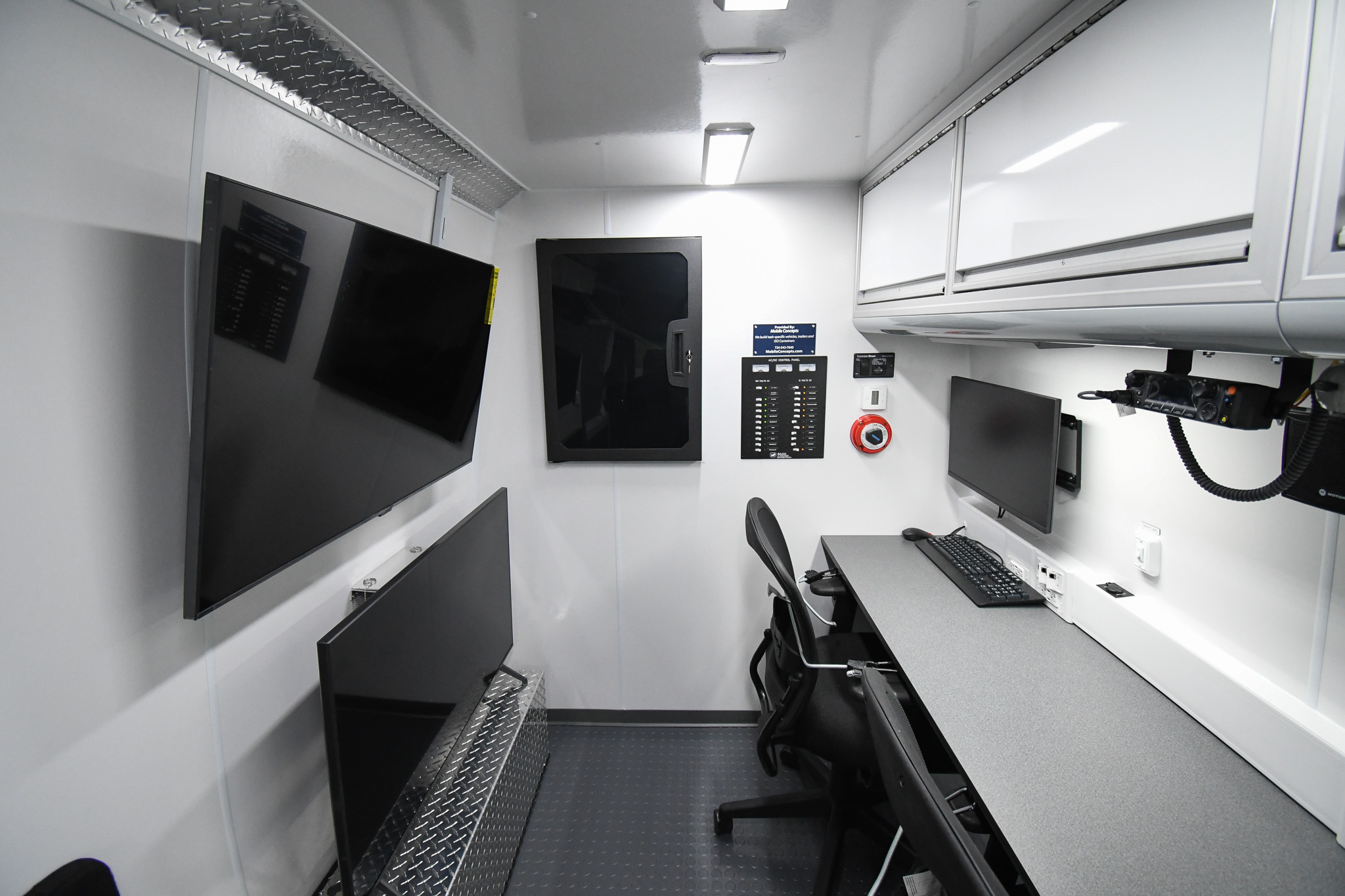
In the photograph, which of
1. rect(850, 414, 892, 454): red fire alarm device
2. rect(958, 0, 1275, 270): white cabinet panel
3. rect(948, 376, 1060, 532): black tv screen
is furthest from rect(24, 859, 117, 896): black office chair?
rect(850, 414, 892, 454): red fire alarm device

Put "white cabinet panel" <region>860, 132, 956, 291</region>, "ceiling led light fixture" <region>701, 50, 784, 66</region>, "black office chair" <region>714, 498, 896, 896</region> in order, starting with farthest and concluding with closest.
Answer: "black office chair" <region>714, 498, 896, 896</region> < "white cabinet panel" <region>860, 132, 956, 291</region> < "ceiling led light fixture" <region>701, 50, 784, 66</region>

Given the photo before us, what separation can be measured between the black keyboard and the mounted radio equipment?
902mm

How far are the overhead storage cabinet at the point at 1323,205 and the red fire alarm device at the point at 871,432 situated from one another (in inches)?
71.6

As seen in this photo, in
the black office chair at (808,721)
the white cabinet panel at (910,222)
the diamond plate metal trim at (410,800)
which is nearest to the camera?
the diamond plate metal trim at (410,800)

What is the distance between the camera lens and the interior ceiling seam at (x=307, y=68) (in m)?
0.93

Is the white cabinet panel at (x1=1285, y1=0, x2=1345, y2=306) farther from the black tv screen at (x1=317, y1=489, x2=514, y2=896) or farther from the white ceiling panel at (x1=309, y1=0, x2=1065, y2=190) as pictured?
the black tv screen at (x1=317, y1=489, x2=514, y2=896)

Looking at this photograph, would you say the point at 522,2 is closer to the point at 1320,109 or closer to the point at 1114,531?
the point at 1320,109

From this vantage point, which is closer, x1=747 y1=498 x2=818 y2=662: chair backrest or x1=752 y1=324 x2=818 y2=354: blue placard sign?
x1=747 y1=498 x2=818 y2=662: chair backrest

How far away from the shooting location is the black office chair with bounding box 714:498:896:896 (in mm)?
1731

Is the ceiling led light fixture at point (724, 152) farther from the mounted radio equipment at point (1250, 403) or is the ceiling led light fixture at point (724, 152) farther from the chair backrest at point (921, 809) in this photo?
the chair backrest at point (921, 809)

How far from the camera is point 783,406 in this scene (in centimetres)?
251

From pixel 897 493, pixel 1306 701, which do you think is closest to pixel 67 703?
pixel 1306 701

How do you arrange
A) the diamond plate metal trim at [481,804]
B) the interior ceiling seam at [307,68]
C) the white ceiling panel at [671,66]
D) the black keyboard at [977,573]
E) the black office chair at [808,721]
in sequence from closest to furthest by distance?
the interior ceiling seam at [307,68], the white ceiling panel at [671,66], the diamond plate metal trim at [481,804], the black office chair at [808,721], the black keyboard at [977,573]

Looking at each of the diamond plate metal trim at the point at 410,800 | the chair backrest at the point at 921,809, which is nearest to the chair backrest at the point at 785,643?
the chair backrest at the point at 921,809
